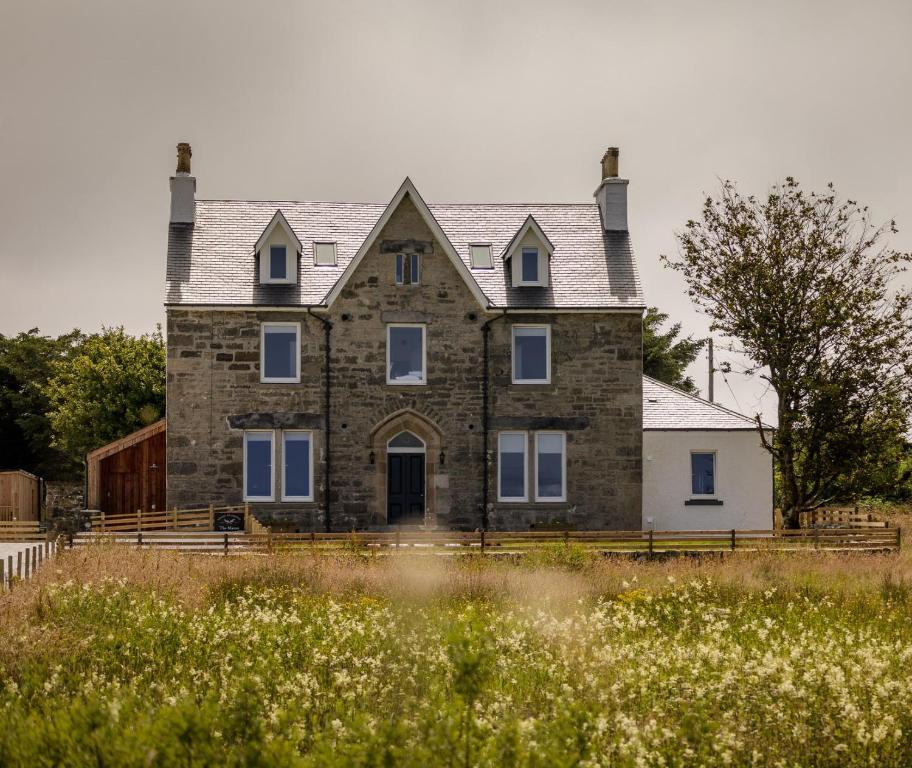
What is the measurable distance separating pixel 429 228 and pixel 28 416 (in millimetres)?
39358

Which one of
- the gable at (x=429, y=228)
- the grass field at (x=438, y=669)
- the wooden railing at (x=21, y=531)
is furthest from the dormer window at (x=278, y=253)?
the grass field at (x=438, y=669)

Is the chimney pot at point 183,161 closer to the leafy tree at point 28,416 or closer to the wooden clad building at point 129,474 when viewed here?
the wooden clad building at point 129,474

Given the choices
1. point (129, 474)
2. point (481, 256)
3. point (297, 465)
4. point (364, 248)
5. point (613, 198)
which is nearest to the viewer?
point (364, 248)

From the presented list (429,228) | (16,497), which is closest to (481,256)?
(429,228)

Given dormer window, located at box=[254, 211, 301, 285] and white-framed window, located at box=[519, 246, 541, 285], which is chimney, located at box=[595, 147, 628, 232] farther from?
dormer window, located at box=[254, 211, 301, 285]

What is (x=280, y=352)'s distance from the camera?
Answer: 101 ft

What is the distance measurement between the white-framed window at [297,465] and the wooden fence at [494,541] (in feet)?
10.2

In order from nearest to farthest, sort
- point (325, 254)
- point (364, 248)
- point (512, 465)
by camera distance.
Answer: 1. point (364, 248)
2. point (512, 465)
3. point (325, 254)

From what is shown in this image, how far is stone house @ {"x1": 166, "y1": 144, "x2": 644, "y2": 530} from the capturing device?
30.2m

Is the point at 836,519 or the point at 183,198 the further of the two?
the point at 836,519

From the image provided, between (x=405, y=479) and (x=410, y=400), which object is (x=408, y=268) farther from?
(x=405, y=479)

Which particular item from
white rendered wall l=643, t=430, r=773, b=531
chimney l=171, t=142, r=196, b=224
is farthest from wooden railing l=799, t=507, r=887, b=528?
chimney l=171, t=142, r=196, b=224

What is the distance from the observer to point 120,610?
45.5 feet

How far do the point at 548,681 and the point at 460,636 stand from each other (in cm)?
422
